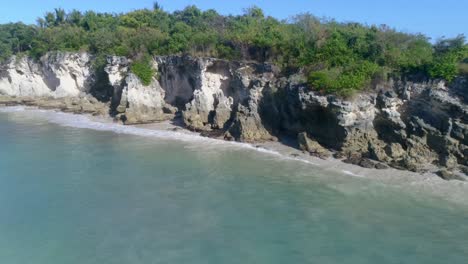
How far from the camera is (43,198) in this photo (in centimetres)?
1662

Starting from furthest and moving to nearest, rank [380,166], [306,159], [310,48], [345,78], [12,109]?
[12,109] < [310,48] < [345,78] < [306,159] < [380,166]

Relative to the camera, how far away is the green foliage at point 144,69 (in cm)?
3338

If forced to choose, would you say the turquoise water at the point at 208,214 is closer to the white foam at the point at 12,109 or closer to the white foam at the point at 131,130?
the white foam at the point at 131,130

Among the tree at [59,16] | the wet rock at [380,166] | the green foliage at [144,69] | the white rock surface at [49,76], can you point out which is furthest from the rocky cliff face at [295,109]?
the tree at [59,16]

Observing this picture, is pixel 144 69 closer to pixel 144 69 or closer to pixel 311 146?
pixel 144 69

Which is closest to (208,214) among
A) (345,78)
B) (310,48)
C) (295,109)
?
(295,109)

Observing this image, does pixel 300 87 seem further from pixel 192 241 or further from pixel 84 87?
pixel 84 87

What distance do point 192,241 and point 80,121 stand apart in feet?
76.6

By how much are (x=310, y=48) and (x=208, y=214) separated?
595 inches

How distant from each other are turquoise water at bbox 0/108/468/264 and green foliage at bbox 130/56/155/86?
38.3 ft

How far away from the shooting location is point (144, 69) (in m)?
33.8

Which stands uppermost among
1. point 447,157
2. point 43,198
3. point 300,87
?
point 300,87

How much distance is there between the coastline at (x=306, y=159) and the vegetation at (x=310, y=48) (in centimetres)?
413

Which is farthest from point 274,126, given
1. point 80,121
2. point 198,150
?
point 80,121
